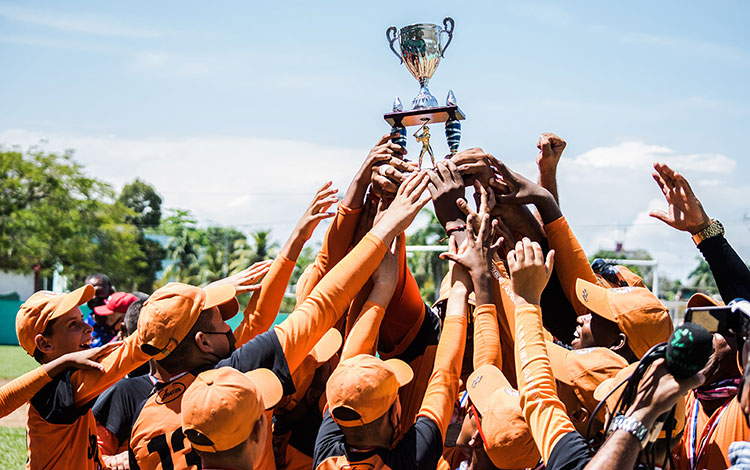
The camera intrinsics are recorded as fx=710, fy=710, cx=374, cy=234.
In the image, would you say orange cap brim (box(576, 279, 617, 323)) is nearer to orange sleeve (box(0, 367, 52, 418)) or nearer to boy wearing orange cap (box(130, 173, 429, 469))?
boy wearing orange cap (box(130, 173, 429, 469))

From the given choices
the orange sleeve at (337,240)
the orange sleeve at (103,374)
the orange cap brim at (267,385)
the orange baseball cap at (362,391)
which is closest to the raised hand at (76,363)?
the orange sleeve at (103,374)

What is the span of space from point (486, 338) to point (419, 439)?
643 mm

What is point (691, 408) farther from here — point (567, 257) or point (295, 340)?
point (295, 340)

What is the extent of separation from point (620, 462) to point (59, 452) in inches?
122

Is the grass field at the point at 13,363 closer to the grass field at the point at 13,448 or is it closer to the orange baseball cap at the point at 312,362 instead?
the grass field at the point at 13,448

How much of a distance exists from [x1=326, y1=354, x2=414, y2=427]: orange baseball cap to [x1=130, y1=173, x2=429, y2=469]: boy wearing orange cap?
1.72 ft

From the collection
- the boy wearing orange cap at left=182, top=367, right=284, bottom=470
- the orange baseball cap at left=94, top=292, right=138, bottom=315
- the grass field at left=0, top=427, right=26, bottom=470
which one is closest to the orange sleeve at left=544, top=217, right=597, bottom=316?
the boy wearing orange cap at left=182, top=367, right=284, bottom=470

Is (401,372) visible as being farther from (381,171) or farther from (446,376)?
(381,171)

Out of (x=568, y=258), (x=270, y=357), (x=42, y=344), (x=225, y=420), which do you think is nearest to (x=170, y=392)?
(x=270, y=357)

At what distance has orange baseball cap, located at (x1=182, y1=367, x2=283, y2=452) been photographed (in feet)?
9.09

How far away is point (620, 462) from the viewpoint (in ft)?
7.11

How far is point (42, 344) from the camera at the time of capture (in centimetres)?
424

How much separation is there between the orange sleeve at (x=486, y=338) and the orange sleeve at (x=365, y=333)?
21.4 inches

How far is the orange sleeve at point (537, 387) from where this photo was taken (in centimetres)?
258
